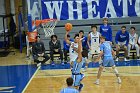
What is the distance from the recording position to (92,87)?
10.3 meters

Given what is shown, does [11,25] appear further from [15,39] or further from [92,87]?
[92,87]

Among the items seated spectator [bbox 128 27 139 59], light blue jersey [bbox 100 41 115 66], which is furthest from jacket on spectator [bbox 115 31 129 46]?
light blue jersey [bbox 100 41 115 66]

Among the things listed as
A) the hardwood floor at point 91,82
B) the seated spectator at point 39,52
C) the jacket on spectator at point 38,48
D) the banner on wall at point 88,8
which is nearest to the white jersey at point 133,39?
the hardwood floor at point 91,82

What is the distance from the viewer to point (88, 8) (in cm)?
1634

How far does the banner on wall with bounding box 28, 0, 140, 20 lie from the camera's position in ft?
53.3

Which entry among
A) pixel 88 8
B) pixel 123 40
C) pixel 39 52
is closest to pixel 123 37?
pixel 123 40

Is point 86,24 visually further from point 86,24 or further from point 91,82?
point 91,82

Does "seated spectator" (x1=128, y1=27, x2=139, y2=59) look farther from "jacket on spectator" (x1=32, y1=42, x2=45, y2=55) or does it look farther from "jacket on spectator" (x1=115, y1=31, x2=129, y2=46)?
"jacket on spectator" (x1=32, y1=42, x2=45, y2=55)

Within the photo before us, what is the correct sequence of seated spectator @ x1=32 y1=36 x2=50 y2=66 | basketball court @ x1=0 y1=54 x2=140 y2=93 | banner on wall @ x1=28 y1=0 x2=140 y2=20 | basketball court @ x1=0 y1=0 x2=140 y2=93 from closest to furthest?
basketball court @ x1=0 y1=54 x2=140 y2=93 < basketball court @ x1=0 y1=0 x2=140 y2=93 < seated spectator @ x1=32 y1=36 x2=50 y2=66 < banner on wall @ x1=28 y1=0 x2=140 y2=20

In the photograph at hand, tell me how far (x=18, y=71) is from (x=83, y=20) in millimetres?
5010

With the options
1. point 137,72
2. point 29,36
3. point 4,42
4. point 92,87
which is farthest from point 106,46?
point 4,42

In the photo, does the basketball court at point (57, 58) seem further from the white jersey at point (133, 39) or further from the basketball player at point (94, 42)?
the white jersey at point (133, 39)

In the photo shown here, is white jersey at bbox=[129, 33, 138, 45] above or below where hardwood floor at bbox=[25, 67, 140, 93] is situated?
above

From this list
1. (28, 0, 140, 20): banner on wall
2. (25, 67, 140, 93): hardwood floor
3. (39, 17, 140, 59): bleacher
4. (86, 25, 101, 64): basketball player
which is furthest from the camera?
(28, 0, 140, 20): banner on wall
